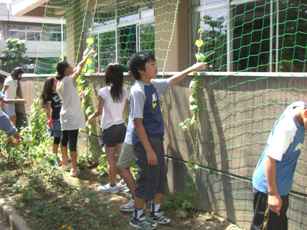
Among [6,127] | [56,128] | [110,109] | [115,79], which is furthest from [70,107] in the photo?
[6,127]

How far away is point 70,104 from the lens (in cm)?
689

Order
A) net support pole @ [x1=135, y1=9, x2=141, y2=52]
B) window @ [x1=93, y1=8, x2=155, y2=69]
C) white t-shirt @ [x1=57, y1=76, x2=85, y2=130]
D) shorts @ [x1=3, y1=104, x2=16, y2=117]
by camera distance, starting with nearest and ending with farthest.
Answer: white t-shirt @ [x1=57, y1=76, x2=85, y2=130] < window @ [x1=93, y1=8, x2=155, y2=69] < net support pole @ [x1=135, y1=9, x2=141, y2=52] < shorts @ [x1=3, y1=104, x2=16, y2=117]

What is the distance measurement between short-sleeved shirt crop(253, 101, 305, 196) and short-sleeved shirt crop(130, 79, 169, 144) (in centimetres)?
155

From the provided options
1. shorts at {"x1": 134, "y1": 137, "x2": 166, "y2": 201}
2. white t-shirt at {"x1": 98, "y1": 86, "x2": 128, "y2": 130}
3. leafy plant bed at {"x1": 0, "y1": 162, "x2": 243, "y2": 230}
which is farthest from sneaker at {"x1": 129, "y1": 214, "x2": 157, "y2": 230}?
white t-shirt at {"x1": 98, "y1": 86, "x2": 128, "y2": 130}

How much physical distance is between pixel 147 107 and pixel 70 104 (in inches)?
97.1

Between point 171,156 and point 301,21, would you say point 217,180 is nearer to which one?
point 171,156

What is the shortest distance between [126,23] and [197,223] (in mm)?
5308

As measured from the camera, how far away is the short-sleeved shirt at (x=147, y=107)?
4.59 metres

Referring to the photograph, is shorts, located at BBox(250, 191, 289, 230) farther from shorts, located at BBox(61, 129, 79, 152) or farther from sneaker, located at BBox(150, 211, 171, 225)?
shorts, located at BBox(61, 129, 79, 152)

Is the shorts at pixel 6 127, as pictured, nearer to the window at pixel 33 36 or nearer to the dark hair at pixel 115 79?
the dark hair at pixel 115 79

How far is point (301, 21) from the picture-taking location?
227 inches

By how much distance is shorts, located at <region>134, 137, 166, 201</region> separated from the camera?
4.68 m

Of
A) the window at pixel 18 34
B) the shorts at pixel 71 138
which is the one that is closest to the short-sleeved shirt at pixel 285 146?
the shorts at pixel 71 138

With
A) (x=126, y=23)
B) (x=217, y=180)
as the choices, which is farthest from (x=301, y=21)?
(x=126, y=23)
